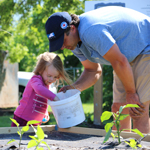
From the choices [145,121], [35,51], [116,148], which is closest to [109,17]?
[145,121]

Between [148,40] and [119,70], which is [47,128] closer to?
[119,70]

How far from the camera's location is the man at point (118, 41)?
5.70 feet

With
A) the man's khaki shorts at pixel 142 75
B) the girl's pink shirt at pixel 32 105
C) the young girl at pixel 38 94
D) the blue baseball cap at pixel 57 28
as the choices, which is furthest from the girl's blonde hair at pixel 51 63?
the man's khaki shorts at pixel 142 75

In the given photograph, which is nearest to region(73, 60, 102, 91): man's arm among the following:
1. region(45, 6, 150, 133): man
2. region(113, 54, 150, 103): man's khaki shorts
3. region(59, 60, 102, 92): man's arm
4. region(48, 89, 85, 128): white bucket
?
region(59, 60, 102, 92): man's arm

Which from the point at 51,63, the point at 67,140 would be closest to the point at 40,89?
the point at 51,63

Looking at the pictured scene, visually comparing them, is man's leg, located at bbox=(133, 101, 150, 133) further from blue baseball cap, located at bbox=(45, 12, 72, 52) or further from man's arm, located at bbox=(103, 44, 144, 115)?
blue baseball cap, located at bbox=(45, 12, 72, 52)

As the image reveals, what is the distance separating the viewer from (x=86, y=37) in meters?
1.76

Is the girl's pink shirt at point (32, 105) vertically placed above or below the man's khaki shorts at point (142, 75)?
below

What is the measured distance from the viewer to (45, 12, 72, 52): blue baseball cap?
1.84 m

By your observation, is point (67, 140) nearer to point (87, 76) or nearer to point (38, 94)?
point (38, 94)

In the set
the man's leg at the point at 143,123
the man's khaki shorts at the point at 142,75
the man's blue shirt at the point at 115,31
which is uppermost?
the man's blue shirt at the point at 115,31

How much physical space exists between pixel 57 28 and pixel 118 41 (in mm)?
481

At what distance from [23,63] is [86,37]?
17.7 m

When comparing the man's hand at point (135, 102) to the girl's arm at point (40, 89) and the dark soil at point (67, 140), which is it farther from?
the girl's arm at point (40, 89)
